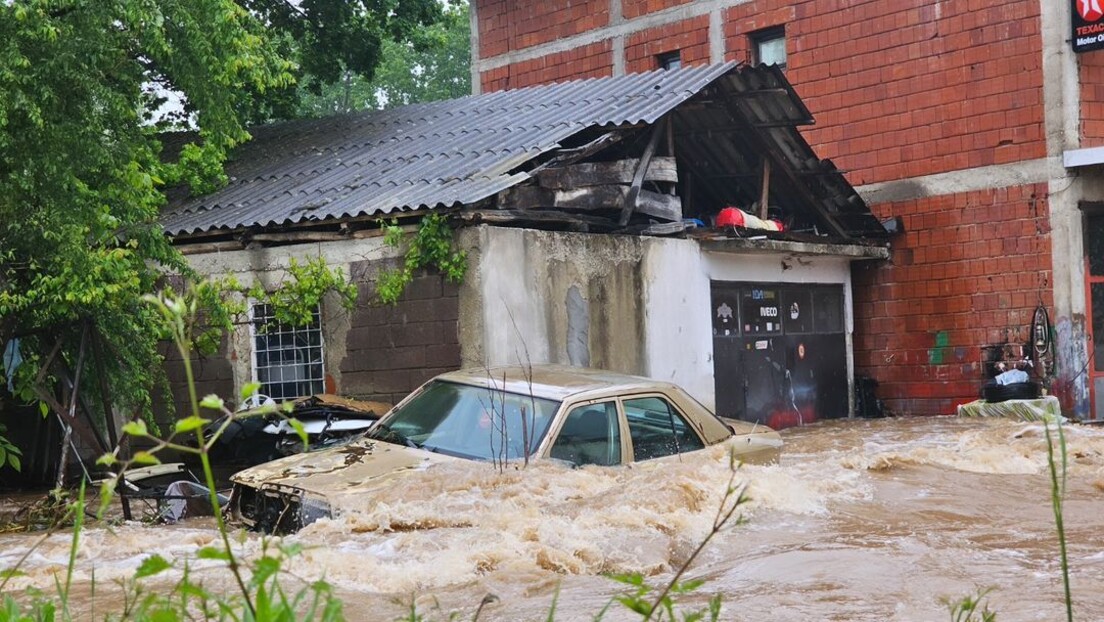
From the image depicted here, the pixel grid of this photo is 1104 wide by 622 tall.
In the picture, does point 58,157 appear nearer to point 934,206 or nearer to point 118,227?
point 118,227

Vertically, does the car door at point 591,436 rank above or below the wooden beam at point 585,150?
below

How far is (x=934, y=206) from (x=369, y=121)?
8.05 meters

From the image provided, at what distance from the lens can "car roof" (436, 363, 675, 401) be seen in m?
8.12

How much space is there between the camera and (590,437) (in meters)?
7.92

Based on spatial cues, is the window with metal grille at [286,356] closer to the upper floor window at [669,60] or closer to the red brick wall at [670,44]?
the red brick wall at [670,44]

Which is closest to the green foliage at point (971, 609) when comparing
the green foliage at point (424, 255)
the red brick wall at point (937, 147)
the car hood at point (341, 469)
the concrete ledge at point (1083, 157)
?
the car hood at point (341, 469)

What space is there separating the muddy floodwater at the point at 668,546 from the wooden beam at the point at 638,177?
4564mm

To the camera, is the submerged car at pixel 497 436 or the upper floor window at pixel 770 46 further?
the upper floor window at pixel 770 46

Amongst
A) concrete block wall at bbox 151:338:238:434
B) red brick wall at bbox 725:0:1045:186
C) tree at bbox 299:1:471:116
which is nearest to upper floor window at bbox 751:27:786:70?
red brick wall at bbox 725:0:1045:186

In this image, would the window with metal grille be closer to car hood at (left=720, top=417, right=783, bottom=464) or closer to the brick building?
car hood at (left=720, top=417, right=783, bottom=464)

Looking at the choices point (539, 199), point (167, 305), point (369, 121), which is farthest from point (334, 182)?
point (167, 305)

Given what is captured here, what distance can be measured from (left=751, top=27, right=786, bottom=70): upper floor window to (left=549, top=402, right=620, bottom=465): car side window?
12.8 m

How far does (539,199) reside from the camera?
12852mm

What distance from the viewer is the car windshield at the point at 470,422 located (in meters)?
7.74
